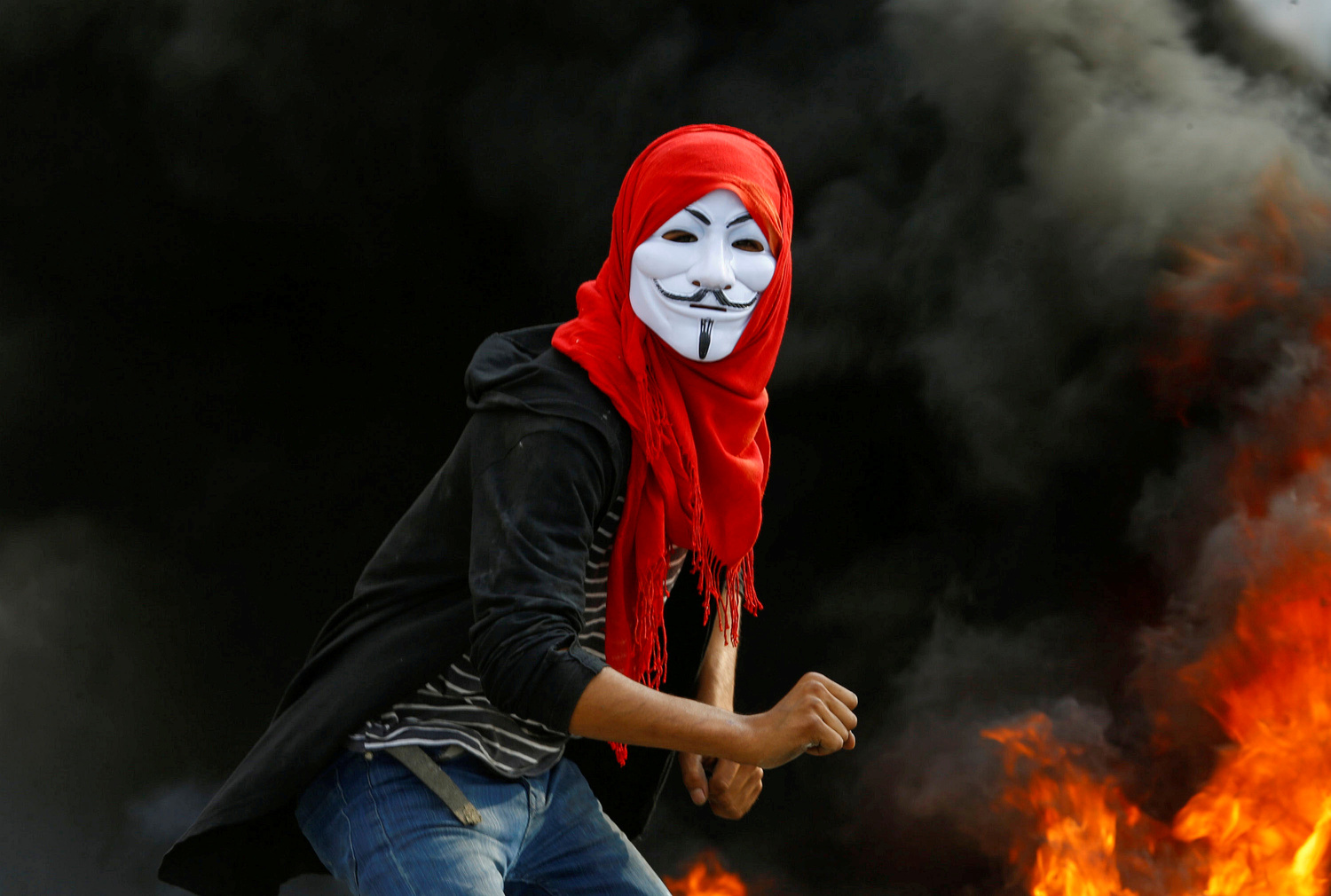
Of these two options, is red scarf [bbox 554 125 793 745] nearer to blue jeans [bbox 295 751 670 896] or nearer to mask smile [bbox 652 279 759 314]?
mask smile [bbox 652 279 759 314]

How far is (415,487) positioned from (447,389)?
0.94 feet

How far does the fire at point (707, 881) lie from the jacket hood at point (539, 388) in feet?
6.82

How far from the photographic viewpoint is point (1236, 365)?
3225 millimetres

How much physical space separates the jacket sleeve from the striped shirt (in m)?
0.13

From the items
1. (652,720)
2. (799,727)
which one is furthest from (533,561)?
(799,727)

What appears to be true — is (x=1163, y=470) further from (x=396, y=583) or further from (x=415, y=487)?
(x=396, y=583)

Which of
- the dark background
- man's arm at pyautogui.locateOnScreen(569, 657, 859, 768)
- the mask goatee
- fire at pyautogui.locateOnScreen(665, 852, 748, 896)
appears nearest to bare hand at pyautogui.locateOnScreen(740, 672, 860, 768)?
man's arm at pyautogui.locateOnScreen(569, 657, 859, 768)

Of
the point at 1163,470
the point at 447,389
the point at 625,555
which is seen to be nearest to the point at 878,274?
the point at 1163,470

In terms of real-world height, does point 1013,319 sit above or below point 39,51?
above

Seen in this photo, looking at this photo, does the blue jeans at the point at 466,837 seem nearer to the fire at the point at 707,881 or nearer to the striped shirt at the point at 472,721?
the striped shirt at the point at 472,721

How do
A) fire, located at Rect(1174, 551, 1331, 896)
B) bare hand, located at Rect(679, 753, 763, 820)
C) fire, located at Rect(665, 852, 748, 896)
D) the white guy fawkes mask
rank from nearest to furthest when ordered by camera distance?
1. the white guy fawkes mask
2. bare hand, located at Rect(679, 753, 763, 820)
3. fire, located at Rect(1174, 551, 1331, 896)
4. fire, located at Rect(665, 852, 748, 896)

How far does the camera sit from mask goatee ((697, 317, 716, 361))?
6.19 feet

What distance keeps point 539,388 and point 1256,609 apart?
2.34 metres

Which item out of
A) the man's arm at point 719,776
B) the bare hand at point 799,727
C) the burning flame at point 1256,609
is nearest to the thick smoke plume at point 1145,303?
the burning flame at point 1256,609
